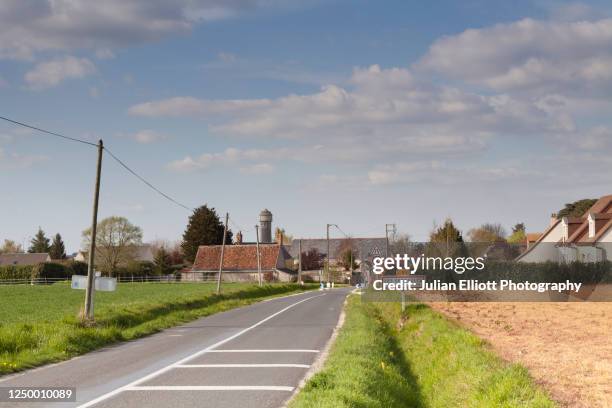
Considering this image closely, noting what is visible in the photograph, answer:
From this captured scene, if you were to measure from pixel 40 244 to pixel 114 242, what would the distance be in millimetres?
53195

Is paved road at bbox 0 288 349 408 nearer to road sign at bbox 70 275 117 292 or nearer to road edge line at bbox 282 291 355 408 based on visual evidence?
road edge line at bbox 282 291 355 408

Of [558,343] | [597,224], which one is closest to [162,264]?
[597,224]

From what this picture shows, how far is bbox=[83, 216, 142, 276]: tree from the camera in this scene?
109000mm

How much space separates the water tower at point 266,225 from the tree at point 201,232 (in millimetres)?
32194

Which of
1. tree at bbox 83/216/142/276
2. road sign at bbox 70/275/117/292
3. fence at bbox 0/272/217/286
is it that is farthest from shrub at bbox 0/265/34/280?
road sign at bbox 70/275/117/292

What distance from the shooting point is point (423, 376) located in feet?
53.4

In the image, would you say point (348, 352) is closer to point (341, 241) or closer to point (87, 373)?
point (87, 373)

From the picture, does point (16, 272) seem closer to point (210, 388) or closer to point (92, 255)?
point (92, 255)

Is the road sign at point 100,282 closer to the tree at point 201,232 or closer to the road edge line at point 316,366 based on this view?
the road edge line at point 316,366

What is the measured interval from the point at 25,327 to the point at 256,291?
40029mm

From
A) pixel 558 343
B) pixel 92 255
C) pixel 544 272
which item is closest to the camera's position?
pixel 558 343

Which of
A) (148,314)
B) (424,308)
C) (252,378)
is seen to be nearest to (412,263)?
(424,308)

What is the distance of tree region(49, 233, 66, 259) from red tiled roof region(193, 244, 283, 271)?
188ft

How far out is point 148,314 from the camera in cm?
2984
